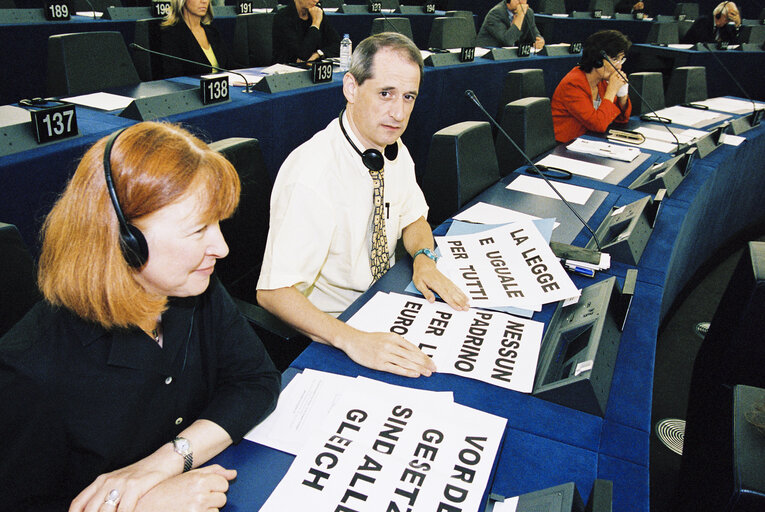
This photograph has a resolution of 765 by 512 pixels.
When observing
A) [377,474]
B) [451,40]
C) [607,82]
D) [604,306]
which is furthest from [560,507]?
[451,40]

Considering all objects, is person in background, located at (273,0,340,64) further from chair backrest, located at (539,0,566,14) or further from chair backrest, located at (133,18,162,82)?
chair backrest, located at (539,0,566,14)

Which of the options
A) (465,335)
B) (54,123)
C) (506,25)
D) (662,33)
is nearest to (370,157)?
(465,335)

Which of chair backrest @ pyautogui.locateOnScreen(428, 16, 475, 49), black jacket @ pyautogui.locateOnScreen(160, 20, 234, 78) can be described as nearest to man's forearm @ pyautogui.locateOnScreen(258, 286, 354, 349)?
black jacket @ pyautogui.locateOnScreen(160, 20, 234, 78)

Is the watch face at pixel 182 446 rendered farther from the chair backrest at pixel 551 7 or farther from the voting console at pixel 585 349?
the chair backrest at pixel 551 7

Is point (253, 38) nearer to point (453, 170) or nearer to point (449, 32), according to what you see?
point (449, 32)

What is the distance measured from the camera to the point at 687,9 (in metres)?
8.36

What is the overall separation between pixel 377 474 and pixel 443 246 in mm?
872

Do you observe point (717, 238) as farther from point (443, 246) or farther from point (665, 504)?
point (443, 246)

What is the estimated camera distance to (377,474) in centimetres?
81

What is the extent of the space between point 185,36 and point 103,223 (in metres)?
2.80

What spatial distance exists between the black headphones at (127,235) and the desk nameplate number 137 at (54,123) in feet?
3.72

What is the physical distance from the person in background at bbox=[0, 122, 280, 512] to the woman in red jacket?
2608 millimetres

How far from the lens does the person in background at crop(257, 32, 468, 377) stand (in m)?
1.30

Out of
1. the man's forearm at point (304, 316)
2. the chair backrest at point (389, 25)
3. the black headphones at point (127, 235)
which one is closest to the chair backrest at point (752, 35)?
the chair backrest at point (389, 25)
